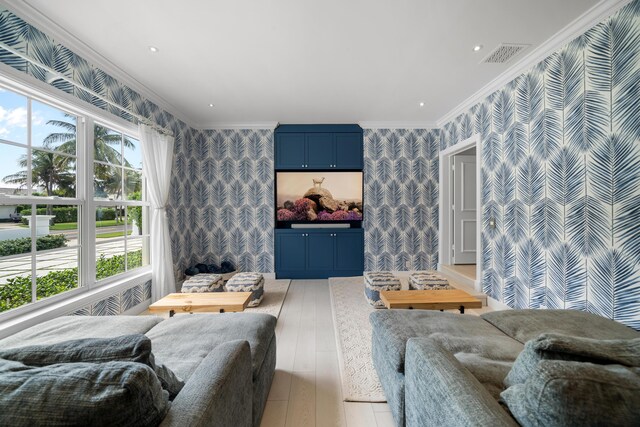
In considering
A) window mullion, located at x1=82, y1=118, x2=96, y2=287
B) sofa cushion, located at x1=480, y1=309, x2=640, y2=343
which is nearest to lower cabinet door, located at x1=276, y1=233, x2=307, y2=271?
window mullion, located at x1=82, y1=118, x2=96, y2=287

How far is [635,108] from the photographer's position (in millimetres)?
1841

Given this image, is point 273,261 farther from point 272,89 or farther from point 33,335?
point 33,335

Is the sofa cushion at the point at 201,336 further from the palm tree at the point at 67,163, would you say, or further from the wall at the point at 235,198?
the wall at the point at 235,198

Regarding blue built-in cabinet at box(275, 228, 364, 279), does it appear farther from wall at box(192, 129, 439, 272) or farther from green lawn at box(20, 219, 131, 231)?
green lawn at box(20, 219, 131, 231)

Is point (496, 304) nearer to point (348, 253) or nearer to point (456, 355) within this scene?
point (348, 253)

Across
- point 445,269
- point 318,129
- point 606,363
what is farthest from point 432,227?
point 606,363

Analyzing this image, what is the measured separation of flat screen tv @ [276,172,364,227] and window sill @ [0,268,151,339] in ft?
8.21

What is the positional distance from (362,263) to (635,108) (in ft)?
11.7

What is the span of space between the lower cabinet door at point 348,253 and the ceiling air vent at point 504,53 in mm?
2999

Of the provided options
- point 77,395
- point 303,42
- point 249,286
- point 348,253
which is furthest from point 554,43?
point 249,286

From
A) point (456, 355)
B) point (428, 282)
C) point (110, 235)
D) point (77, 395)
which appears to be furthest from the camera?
point (428, 282)

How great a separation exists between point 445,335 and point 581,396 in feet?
3.04

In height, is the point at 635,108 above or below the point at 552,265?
above

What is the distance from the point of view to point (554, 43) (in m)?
2.38
